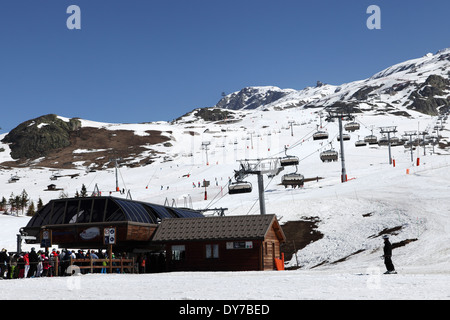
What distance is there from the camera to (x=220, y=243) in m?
32.6

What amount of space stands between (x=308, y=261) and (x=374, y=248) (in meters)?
4.64

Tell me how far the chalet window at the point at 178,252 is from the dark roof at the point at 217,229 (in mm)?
675

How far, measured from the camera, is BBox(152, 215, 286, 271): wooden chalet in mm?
31953

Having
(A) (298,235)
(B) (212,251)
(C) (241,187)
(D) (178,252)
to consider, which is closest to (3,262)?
(D) (178,252)

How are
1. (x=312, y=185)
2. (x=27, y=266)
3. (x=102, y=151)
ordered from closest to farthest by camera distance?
(x=27, y=266)
(x=312, y=185)
(x=102, y=151)

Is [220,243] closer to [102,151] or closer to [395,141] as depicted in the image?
[395,141]

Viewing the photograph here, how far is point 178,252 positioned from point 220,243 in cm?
288

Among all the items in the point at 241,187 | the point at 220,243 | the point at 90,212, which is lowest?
the point at 220,243

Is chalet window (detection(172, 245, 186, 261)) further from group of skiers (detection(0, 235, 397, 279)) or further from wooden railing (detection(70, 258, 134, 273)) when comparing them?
group of skiers (detection(0, 235, 397, 279))

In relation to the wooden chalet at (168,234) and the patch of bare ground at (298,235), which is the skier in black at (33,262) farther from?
the patch of bare ground at (298,235)

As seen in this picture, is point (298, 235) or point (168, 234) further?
point (298, 235)
